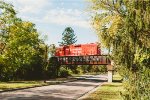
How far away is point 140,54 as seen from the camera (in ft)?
50.1

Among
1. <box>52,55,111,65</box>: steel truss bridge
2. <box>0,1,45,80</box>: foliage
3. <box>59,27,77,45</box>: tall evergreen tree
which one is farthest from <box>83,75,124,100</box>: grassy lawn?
<box>59,27,77,45</box>: tall evergreen tree

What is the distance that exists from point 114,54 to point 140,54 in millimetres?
1772

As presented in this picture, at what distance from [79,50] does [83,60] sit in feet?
13.7

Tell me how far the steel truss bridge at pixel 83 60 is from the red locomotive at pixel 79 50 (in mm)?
1450

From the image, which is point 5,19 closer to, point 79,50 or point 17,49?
point 17,49

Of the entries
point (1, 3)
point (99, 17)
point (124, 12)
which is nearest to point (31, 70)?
point (1, 3)

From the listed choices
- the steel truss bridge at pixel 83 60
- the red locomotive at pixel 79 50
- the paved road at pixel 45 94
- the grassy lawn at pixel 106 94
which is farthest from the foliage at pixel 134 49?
the steel truss bridge at pixel 83 60

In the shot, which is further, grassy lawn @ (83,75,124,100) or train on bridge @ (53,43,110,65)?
train on bridge @ (53,43,110,65)

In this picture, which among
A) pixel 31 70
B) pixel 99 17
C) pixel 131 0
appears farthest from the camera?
pixel 31 70

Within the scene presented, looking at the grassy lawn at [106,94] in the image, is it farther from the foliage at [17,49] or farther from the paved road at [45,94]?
the foliage at [17,49]

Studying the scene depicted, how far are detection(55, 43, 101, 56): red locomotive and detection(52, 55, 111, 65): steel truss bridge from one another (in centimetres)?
145

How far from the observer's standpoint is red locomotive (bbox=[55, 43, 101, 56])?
78.2 metres

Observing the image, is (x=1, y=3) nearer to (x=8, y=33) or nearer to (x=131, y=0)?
(x=8, y=33)

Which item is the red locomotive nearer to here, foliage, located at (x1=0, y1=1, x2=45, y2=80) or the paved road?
foliage, located at (x1=0, y1=1, x2=45, y2=80)
